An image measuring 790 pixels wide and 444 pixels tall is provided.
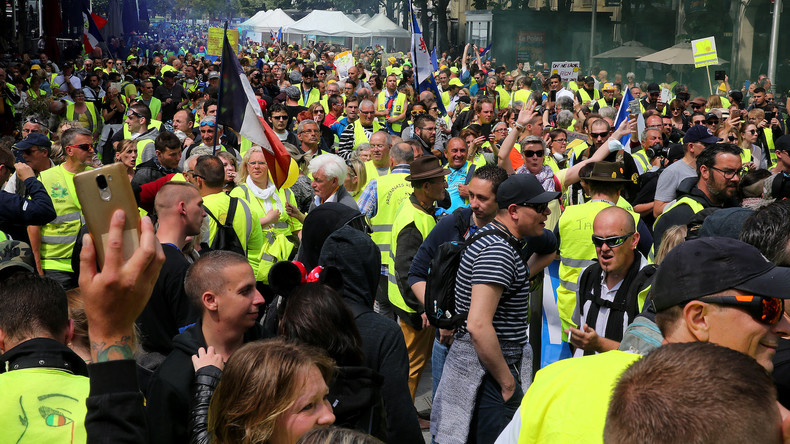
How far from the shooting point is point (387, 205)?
7.06 m

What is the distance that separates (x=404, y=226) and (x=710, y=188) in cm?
231

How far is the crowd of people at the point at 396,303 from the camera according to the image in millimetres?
2115

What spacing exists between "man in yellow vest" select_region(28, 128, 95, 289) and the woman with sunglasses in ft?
27.4

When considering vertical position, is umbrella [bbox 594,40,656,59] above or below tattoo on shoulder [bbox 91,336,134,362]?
above

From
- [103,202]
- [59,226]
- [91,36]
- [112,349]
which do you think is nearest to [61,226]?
[59,226]

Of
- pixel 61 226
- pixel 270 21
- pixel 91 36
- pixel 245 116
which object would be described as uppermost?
pixel 270 21

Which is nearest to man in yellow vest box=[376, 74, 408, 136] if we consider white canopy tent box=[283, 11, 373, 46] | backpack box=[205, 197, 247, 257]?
backpack box=[205, 197, 247, 257]

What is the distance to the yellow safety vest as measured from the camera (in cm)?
621

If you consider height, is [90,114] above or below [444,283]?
above

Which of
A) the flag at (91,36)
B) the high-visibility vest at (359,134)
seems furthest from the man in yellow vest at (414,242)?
the flag at (91,36)

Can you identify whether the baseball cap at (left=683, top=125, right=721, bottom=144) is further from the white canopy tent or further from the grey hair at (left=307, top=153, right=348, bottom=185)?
the white canopy tent

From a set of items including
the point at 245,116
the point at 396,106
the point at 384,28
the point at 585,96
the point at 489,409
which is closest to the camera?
the point at 489,409

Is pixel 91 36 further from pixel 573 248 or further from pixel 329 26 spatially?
pixel 573 248

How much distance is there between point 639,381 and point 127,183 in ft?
4.41
